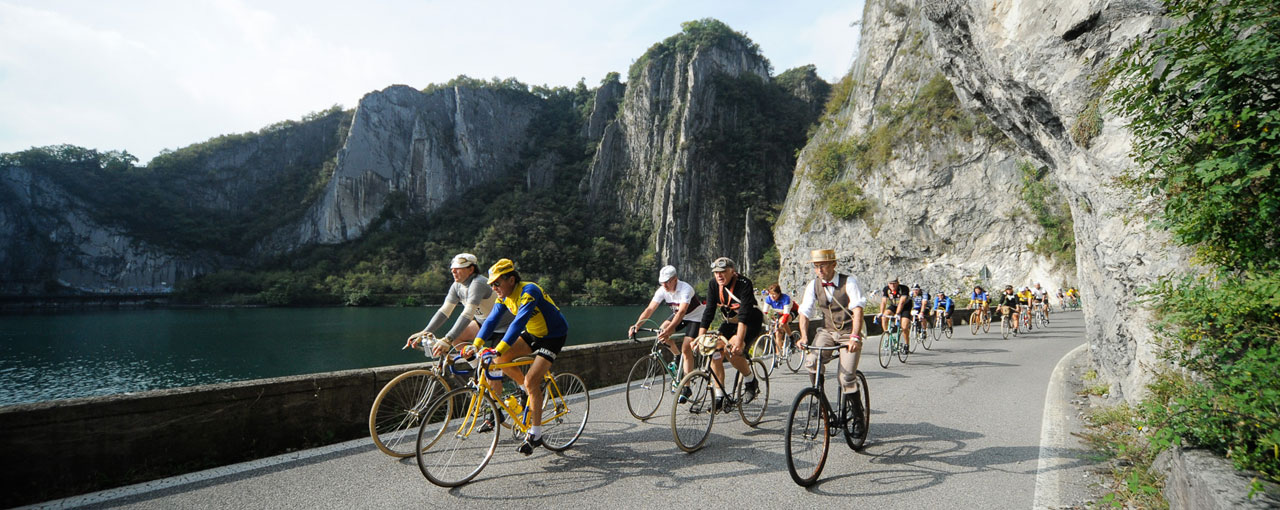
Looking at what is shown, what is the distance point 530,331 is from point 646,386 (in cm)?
176

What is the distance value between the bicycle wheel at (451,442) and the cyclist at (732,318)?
204 centimetres

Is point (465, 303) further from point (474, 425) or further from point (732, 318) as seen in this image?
point (732, 318)

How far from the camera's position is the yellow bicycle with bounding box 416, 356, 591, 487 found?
12.5 ft

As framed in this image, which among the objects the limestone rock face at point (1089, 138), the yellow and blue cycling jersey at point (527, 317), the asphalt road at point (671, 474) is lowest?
the asphalt road at point (671, 474)

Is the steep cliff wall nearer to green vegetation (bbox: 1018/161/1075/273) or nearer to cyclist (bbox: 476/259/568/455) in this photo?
green vegetation (bbox: 1018/161/1075/273)

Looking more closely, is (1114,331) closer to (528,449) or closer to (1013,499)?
(1013,499)

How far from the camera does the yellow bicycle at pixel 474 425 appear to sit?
12.5ft

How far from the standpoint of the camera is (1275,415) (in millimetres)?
2432

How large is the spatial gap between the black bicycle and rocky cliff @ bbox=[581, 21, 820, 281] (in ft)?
295

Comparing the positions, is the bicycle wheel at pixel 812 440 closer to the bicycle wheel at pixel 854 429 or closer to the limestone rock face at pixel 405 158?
the bicycle wheel at pixel 854 429

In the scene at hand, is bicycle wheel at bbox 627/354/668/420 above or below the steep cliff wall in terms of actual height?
below

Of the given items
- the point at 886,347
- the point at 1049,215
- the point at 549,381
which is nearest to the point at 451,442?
the point at 549,381

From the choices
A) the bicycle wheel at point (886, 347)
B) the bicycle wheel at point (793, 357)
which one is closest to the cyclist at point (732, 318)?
the bicycle wheel at point (793, 357)

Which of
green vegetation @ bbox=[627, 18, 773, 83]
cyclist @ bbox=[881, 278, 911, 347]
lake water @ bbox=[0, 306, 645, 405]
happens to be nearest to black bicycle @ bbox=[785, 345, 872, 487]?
cyclist @ bbox=[881, 278, 911, 347]
